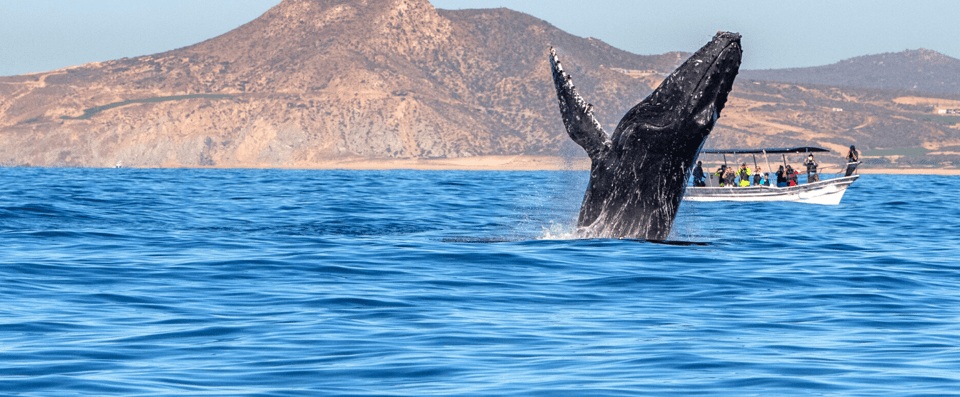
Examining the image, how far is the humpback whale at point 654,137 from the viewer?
41.9 feet

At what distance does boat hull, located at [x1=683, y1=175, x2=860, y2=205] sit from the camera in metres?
42.8

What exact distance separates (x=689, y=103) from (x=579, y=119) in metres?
1.50

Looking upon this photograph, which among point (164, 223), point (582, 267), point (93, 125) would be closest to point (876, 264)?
point (582, 267)

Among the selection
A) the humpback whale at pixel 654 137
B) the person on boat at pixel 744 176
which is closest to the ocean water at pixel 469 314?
the humpback whale at pixel 654 137

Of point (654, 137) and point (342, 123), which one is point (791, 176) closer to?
point (654, 137)

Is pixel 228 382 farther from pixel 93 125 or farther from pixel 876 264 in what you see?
pixel 93 125

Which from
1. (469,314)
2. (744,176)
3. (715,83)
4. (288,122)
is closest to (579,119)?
(715,83)

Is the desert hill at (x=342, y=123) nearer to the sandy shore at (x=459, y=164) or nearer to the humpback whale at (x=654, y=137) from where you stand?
the sandy shore at (x=459, y=164)

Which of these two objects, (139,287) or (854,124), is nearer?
(139,287)

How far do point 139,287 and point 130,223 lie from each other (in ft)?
38.8

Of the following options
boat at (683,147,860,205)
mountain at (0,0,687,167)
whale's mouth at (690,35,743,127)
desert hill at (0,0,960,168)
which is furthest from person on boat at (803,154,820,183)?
desert hill at (0,0,960,168)

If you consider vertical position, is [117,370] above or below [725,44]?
below

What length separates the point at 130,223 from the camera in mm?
23875

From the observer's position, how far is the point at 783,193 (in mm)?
43594
